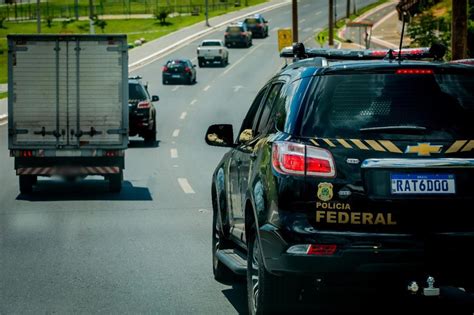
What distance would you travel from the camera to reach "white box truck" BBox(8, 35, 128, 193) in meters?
20.9

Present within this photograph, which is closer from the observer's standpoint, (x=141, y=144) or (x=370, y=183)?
(x=370, y=183)

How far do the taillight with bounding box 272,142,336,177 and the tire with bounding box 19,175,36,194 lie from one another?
13.9m

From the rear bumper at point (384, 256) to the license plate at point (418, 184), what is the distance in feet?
0.92

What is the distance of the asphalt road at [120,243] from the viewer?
9.84 meters

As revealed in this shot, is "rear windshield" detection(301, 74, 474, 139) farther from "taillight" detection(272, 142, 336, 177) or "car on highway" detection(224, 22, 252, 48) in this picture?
"car on highway" detection(224, 22, 252, 48)

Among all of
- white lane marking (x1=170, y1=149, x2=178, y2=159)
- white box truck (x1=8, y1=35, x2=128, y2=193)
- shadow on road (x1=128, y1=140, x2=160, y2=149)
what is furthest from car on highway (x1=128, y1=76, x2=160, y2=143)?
white box truck (x1=8, y1=35, x2=128, y2=193)

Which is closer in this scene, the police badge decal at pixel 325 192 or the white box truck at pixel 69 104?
the police badge decal at pixel 325 192

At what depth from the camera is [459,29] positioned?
2533cm

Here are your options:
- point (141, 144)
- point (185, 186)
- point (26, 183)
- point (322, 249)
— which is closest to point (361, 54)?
point (322, 249)

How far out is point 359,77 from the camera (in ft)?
24.7

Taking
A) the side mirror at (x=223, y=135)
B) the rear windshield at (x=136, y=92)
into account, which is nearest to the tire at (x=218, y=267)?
the side mirror at (x=223, y=135)

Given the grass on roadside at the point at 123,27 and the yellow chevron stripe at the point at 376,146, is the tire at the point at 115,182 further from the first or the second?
the grass on roadside at the point at 123,27

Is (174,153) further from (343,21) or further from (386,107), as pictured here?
(343,21)

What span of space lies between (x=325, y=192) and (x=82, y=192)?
14.4 meters
